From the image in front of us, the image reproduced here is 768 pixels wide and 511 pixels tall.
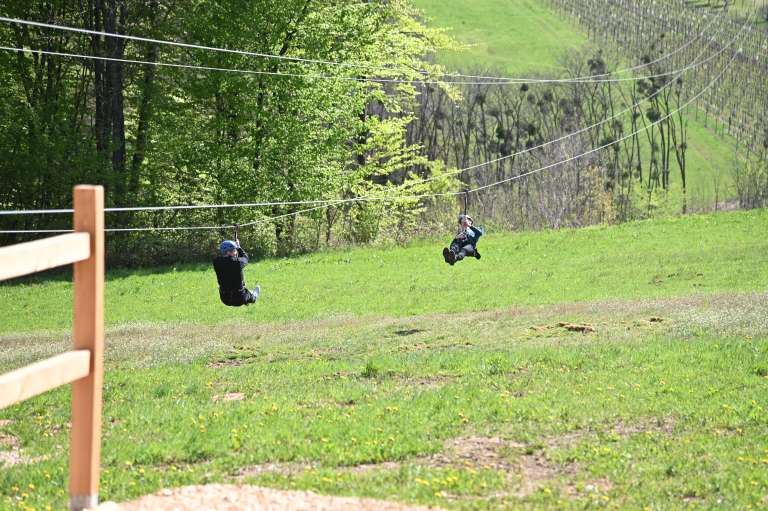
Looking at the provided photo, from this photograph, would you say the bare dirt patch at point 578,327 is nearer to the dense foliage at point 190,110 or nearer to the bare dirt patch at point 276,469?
the bare dirt patch at point 276,469

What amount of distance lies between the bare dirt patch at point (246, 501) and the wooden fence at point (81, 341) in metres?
1.15

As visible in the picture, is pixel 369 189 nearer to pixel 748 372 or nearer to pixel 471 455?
pixel 748 372

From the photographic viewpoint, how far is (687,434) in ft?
33.4

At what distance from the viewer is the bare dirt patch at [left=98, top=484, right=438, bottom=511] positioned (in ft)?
21.0

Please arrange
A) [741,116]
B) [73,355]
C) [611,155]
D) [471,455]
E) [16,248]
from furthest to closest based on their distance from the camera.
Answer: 1. [741,116]
2. [611,155]
3. [471,455]
4. [73,355]
5. [16,248]

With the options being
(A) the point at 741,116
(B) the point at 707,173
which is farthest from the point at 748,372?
(A) the point at 741,116

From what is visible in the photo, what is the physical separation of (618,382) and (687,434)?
3028 millimetres

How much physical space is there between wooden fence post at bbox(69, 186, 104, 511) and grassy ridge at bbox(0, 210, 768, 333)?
22877 mm

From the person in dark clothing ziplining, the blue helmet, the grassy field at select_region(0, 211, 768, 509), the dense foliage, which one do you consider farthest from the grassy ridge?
the blue helmet

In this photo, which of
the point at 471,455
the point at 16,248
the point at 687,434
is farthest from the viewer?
the point at 687,434

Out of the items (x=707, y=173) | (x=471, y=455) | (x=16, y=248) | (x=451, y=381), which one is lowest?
(x=707, y=173)

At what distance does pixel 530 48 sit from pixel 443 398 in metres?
118

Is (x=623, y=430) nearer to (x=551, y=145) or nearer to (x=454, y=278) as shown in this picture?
(x=454, y=278)

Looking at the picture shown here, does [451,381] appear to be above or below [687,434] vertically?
below
